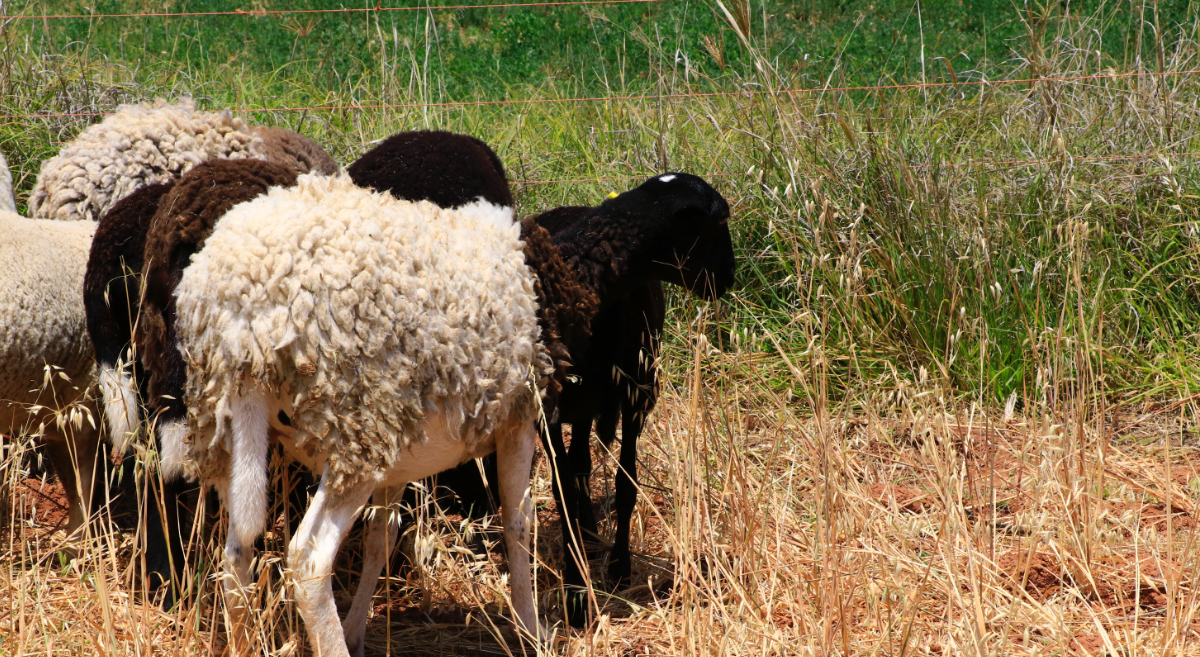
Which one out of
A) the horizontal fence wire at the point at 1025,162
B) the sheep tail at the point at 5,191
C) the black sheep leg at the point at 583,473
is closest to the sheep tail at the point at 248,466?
the black sheep leg at the point at 583,473

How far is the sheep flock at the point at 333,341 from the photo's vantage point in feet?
7.80

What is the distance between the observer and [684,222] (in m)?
3.43

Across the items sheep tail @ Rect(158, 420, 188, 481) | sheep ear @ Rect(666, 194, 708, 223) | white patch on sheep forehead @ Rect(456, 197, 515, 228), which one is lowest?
sheep tail @ Rect(158, 420, 188, 481)

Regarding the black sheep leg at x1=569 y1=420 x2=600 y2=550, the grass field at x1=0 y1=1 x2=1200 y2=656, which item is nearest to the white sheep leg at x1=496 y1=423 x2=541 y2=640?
the grass field at x1=0 y1=1 x2=1200 y2=656

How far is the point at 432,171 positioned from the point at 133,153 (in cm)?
128

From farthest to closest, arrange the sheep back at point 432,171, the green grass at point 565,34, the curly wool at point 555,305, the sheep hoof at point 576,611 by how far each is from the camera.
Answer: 1. the green grass at point 565,34
2. the sheep back at point 432,171
3. the sheep hoof at point 576,611
4. the curly wool at point 555,305

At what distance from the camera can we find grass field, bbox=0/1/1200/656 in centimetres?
271

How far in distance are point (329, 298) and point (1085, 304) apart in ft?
12.2

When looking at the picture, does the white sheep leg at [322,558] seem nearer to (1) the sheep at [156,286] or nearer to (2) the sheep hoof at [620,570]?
(1) the sheep at [156,286]

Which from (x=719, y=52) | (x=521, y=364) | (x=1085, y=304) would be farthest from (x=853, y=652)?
(x=1085, y=304)

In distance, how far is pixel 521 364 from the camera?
8.74 ft

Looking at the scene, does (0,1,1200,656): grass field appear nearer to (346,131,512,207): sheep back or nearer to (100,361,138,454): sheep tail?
(100,361,138,454): sheep tail

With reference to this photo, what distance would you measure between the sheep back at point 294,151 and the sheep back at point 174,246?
1500mm

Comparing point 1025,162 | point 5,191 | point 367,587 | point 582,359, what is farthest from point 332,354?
point 1025,162
